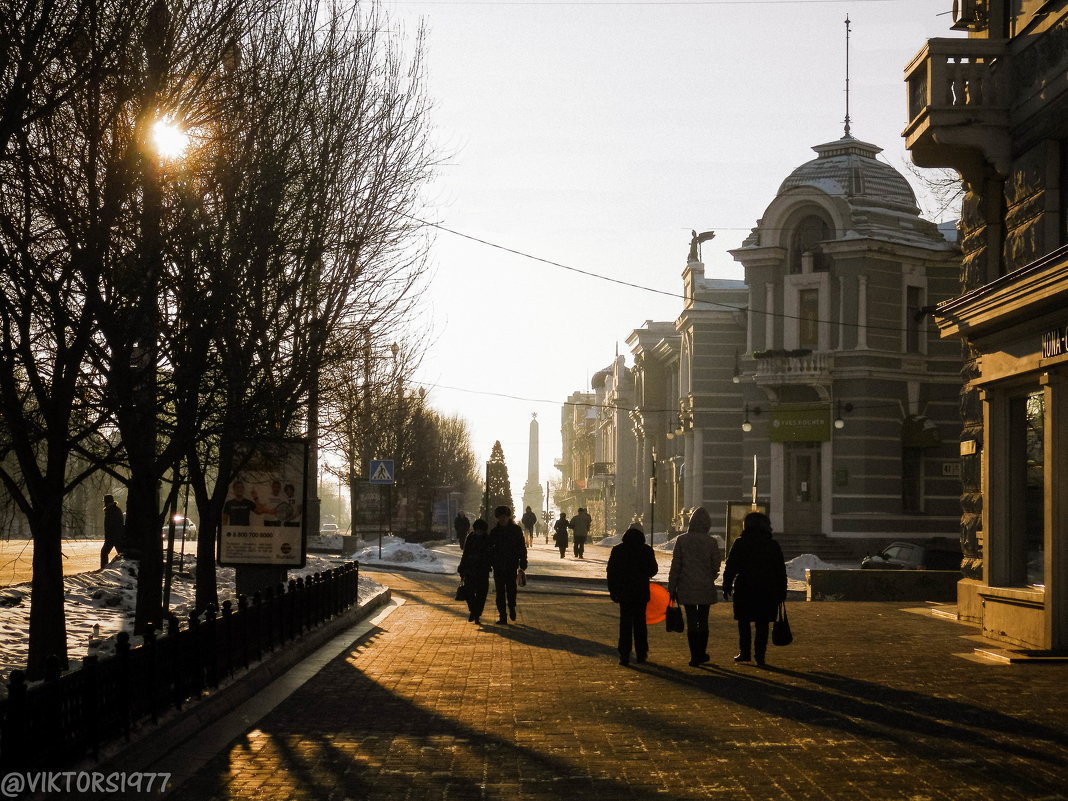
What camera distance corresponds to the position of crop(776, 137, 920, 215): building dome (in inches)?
1811

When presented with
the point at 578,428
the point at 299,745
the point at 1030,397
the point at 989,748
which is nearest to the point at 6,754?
the point at 299,745

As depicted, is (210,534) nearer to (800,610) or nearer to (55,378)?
(55,378)

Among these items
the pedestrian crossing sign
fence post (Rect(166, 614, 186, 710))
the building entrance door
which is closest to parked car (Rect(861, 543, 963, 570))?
the building entrance door

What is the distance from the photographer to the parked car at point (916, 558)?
3200cm

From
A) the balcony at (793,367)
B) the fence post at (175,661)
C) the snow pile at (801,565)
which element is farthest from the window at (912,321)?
the fence post at (175,661)

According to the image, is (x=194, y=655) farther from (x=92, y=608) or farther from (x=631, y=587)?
(x=92, y=608)

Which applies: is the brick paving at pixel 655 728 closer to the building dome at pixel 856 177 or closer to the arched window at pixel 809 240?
the arched window at pixel 809 240

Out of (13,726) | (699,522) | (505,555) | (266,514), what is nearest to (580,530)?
(505,555)

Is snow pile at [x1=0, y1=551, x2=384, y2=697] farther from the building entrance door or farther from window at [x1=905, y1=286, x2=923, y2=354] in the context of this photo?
window at [x1=905, y1=286, x2=923, y2=354]

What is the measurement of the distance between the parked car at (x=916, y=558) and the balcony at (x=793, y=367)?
11.2 metres

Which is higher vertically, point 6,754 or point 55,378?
point 55,378

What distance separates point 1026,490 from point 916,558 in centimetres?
1603

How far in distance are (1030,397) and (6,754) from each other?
1349 cm

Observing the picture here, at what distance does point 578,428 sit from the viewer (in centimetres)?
13650
